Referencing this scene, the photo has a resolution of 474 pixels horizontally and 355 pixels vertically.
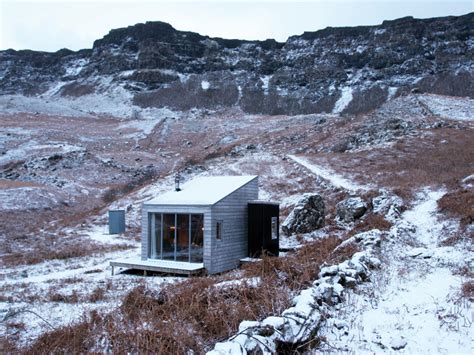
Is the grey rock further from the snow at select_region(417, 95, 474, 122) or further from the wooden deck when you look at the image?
the snow at select_region(417, 95, 474, 122)

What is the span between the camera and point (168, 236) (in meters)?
16.1

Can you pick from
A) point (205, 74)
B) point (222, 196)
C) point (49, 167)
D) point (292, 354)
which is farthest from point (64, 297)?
point (205, 74)

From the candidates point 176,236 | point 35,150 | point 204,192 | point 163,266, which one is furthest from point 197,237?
point 35,150

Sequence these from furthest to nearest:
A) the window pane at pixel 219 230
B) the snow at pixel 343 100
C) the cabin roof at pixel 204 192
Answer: the snow at pixel 343 100
the cabin roof at pixel 204 192
the window pane at pixel 219 230

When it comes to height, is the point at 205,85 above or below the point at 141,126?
above

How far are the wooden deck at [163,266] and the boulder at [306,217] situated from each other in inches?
241

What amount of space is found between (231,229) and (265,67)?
87.8 m

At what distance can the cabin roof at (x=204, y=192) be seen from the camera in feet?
50.7

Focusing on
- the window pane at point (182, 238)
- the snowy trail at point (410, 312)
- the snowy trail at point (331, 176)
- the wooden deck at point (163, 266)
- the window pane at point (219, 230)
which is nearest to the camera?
the snowy trail at point (410, 312)

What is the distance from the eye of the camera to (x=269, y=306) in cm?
653

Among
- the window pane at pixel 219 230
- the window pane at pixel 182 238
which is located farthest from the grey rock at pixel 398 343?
the window pane at pixel 182 238

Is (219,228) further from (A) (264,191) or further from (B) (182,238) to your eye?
(A) (264,191)

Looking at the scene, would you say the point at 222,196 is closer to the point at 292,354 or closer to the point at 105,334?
the point at 105,334

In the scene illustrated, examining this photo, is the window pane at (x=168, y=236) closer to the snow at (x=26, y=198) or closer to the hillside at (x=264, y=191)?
the hillside at (x=264, y=191)
